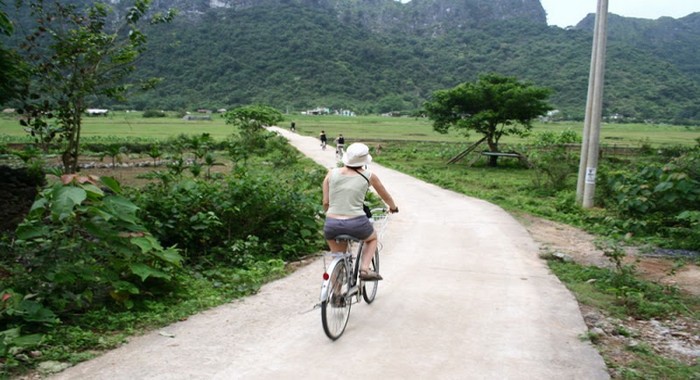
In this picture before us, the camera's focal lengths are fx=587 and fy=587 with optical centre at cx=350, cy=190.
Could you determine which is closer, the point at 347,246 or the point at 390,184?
the point at 347,246

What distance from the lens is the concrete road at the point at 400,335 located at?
410 cm

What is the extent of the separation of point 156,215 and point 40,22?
4.01 m

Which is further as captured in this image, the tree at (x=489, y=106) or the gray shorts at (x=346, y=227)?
the tree at (x=489, y=106)

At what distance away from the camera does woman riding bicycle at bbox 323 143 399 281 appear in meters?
4.94

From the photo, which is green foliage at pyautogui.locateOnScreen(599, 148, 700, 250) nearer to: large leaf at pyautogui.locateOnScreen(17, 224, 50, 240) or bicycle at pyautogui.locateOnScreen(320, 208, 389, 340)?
bicycle at pyautogui.locateOnScreen(320, 208, 389, 340)

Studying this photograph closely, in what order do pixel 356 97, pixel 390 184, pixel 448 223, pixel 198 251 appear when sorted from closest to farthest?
pixel 198 251 → pixel 448 223 → pixel 390 184 → pixel 356 97

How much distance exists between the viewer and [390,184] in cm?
1681

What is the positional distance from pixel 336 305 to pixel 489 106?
2140cm

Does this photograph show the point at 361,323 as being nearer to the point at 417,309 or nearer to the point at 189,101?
the point at 417,309

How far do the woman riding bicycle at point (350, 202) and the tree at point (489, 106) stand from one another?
19.8 metres

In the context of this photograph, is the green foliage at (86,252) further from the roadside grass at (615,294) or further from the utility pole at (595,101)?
the utility pole at (595,101)

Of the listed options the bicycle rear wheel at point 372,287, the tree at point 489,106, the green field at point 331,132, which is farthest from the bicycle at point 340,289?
the green field at point 331,132

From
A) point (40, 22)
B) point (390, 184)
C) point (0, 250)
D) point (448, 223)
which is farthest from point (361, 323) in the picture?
point (390, 184)

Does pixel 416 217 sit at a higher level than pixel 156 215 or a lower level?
lower
